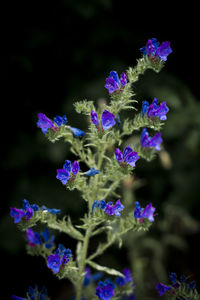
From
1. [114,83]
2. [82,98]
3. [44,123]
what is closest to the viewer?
[114,83]

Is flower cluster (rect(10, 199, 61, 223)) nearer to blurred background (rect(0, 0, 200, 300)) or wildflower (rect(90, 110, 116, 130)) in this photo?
wildflower (rect(90, 110, 116, 130))

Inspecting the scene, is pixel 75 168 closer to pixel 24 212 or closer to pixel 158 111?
pixel 24 212

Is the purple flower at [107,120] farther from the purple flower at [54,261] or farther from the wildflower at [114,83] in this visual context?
the purple flower at [54,261]

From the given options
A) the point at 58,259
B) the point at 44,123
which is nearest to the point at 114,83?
the point at 44,123

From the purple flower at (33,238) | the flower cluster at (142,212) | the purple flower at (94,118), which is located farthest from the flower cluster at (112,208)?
the purple flower at (33,238)

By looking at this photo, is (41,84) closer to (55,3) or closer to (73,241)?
(55,3)

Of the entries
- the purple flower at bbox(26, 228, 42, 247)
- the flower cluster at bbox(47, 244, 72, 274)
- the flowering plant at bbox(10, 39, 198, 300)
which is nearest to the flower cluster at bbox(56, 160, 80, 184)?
the flowering plant at bbox(10, 39, 198, 300)
